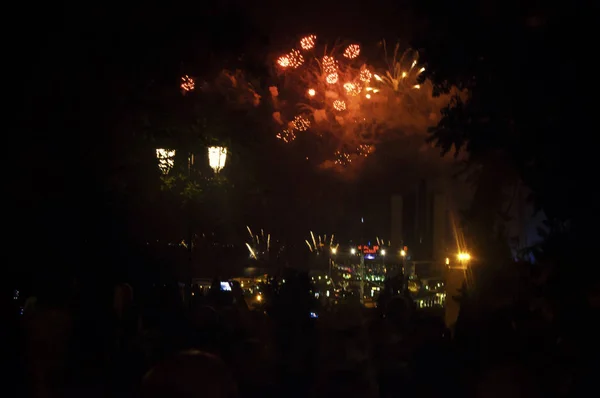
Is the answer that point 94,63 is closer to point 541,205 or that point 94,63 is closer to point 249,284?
point 541,205

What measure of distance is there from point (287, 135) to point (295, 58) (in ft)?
9.07

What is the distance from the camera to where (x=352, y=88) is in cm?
2061

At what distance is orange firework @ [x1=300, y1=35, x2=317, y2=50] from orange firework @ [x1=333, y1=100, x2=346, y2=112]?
5.59 feet

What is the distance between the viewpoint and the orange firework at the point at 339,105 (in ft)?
69.6

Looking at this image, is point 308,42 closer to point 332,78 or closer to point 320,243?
point 332,78

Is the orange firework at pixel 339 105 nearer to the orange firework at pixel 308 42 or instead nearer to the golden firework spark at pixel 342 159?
the orange firework at pixel 308 42

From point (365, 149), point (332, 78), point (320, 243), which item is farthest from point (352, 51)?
point (320, 243)

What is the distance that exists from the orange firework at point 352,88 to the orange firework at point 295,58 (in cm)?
193

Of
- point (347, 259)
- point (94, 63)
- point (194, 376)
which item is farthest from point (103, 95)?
point (347, 259)

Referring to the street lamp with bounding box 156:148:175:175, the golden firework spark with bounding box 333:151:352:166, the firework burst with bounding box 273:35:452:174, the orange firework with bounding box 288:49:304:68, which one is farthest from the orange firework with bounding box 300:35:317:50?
the street lamp with bounding box 156:148:175:175

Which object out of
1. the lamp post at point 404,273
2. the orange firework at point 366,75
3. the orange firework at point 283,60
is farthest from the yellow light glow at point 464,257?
the orange firework at point 283,60

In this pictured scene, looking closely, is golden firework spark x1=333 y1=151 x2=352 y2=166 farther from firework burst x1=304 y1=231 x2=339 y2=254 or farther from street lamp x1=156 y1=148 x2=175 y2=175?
street lamp x1=156 y1=148 x2=175 y2=175

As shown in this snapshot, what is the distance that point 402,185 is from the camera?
76.8 ft

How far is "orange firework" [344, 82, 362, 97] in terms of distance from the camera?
20469 mm
